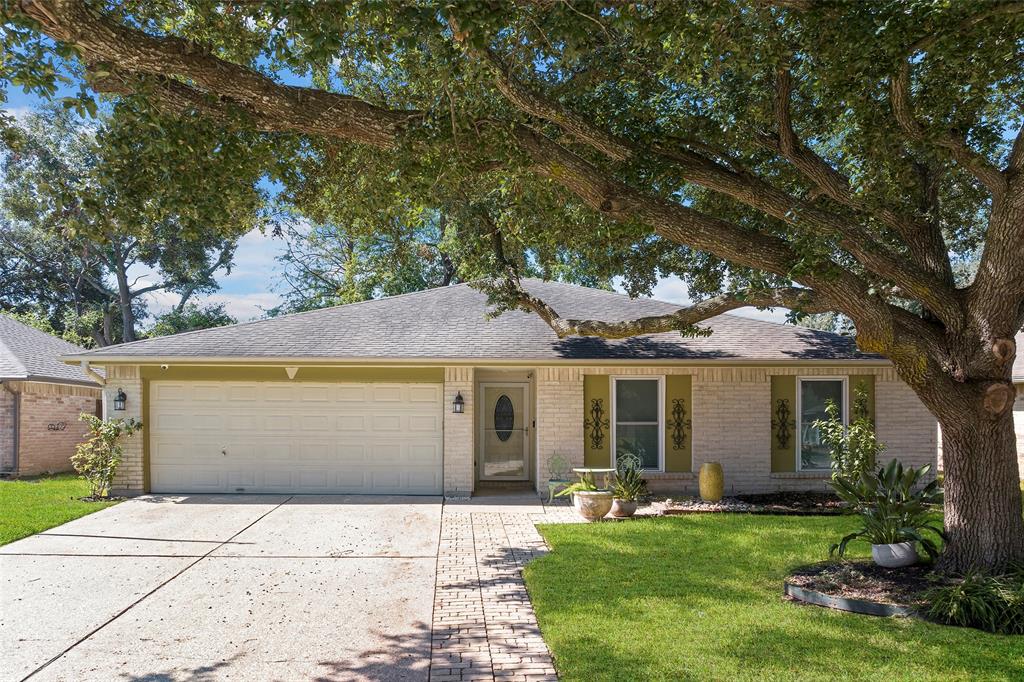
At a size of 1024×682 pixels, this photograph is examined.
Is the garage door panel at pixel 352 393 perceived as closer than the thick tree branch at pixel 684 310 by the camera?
No

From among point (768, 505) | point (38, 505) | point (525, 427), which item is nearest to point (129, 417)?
point (38, 505)

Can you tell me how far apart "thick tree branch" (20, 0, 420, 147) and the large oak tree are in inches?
0.7

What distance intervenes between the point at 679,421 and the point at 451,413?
436 centimetres

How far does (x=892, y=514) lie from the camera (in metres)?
6.98

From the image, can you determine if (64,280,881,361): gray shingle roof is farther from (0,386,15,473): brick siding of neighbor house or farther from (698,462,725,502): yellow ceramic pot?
(0,386,15,473): brick siding of neighbor house

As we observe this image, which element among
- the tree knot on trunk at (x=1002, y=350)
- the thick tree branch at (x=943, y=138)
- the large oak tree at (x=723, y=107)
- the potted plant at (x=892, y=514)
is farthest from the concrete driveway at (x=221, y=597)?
the thick tree branch at (x=943, y=138)

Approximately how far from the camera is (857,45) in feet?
20.9

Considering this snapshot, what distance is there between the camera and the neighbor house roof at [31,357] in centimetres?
1595

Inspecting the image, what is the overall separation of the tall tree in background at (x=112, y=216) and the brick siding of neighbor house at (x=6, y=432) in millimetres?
4022

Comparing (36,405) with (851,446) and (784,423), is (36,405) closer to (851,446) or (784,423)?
(784,423)

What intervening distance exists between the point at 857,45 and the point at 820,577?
5.25 meters

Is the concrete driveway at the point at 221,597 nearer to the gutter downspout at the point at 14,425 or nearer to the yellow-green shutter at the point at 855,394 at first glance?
the gutter downspout at the point at 14,425

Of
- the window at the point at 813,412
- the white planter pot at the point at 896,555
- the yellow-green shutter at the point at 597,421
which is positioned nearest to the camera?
the white planter pot at the point at 896,555

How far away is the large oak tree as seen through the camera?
5938mm
